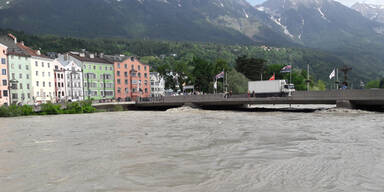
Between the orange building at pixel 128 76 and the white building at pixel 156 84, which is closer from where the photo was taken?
the orange building at pixel 128 76

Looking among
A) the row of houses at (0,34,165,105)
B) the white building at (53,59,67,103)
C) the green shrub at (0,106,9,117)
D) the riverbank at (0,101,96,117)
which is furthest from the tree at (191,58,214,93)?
the green shrub at (0,106,9,117)

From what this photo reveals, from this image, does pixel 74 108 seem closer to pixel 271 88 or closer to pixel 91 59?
pixel 271 88

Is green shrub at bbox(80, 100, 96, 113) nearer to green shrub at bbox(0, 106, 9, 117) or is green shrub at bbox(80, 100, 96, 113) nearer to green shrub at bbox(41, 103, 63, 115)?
green shrub at bbox(41, 103, 63, 115)

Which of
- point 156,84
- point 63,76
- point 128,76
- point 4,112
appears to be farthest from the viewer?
point 156,84

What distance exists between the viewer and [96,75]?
4215 inches

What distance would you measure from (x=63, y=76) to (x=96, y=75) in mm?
11136

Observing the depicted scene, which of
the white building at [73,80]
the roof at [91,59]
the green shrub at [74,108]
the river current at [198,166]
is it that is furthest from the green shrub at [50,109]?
the roof at [91,59]

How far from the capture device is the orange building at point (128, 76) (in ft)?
370

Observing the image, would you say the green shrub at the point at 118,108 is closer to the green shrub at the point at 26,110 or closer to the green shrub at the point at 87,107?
the green shrub at the point at 87,107

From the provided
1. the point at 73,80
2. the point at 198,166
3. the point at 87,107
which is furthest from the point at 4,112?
the point at 198,166

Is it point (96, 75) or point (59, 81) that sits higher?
point (96, 75)

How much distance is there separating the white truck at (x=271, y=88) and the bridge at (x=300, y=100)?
616 cm

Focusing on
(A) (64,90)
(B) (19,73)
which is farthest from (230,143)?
(A) (64,90)

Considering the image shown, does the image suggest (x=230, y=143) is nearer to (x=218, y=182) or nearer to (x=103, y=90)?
(x=218, y=182)
